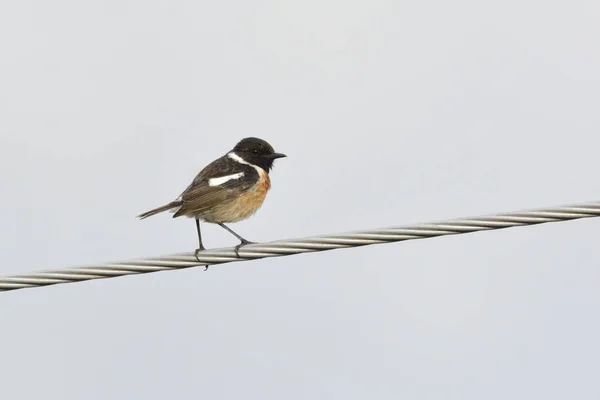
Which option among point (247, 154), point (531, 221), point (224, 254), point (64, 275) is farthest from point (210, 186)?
point (531, 221)

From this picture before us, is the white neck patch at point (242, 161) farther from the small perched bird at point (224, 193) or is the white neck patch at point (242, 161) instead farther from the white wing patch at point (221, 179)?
the white wing patch at point (221, 179)

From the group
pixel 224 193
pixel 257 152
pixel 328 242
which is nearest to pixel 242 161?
pixel 257 152

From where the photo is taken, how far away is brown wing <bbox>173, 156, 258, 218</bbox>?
11.7 meters

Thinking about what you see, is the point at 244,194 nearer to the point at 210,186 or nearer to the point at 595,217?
the point at 210,186

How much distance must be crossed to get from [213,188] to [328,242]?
4372mm

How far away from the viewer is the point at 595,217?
7.49m

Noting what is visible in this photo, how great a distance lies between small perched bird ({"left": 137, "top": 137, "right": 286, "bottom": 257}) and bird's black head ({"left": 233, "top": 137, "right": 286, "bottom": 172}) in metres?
0.06

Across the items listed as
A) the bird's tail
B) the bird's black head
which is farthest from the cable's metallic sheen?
the bird's black head

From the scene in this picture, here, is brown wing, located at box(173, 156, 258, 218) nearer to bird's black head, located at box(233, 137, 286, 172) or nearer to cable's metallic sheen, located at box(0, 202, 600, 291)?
bird's black head, located at box(233, 137, 286, 172)

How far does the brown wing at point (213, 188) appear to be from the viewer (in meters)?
11.7

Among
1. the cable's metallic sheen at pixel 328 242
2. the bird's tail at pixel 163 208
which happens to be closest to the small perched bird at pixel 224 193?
the bird's tail at pixel 163 208

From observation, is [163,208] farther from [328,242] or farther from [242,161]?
[328,242]

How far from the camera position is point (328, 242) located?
7742 millimetres

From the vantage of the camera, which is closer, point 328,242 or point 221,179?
point 328,242
